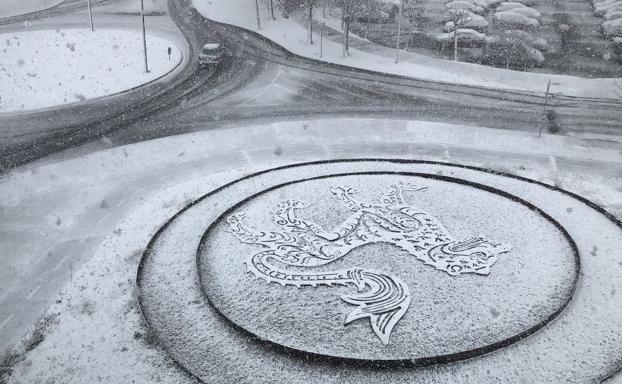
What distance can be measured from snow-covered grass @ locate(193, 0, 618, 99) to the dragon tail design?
2136cm

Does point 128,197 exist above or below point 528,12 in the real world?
below

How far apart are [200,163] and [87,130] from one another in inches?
282

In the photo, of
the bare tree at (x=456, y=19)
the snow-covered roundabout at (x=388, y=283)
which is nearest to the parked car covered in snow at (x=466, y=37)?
the bare tree at (x=456, y=19)

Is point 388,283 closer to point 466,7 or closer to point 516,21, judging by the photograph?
point 516,21

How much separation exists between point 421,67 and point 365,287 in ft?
79.9

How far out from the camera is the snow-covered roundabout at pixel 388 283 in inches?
469

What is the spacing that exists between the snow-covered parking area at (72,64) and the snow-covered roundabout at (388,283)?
1636 cm

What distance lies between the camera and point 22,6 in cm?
5212

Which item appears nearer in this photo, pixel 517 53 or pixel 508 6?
pixel 517 53

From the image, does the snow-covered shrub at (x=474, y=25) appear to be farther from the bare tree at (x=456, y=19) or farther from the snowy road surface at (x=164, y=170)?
the snowy road surface at (x=164, y=170)

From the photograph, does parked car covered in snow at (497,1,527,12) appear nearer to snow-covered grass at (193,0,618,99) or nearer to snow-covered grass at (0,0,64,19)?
snow-covered grass at (193,0,618,99)

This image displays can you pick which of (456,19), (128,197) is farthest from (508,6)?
(128,197)

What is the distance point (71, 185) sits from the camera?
21.2 m

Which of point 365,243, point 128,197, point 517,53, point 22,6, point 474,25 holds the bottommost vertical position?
point 128,197
